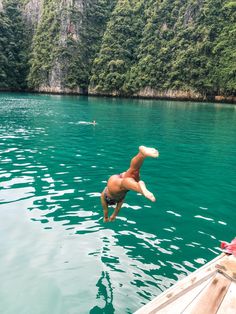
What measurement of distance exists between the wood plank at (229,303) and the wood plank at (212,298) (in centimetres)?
4

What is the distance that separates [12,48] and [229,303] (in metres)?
139

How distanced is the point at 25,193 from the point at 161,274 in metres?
7.12

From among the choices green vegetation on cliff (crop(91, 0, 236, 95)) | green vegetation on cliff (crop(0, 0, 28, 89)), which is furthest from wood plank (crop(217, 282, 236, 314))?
green vegetation on cliff (crop(0, 0, 28, 89))

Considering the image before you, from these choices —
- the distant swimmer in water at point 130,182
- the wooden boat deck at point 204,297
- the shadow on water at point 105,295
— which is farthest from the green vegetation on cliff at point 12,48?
the wooden boat deck at point 204,297

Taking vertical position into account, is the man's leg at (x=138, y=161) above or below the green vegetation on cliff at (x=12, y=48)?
below

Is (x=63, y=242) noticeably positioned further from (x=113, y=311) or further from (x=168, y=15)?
(x=168, y=15)

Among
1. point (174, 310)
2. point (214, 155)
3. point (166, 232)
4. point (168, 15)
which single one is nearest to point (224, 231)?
point (166, 232)

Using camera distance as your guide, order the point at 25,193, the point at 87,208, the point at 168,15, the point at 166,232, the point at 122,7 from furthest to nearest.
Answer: the point at 122,7
the point at 168,15
the point at 25,193
the point at 87,208
the point at 166,232

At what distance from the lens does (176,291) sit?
448 centimetres

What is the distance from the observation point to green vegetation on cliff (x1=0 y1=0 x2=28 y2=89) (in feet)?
388

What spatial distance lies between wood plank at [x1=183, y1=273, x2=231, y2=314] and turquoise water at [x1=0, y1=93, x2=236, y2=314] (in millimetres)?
2764

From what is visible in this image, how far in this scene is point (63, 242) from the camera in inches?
352

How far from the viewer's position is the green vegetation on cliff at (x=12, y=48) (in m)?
118

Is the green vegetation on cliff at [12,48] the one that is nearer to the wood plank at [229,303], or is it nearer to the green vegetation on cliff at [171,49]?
the green vegetation on cliff at [171,49]
